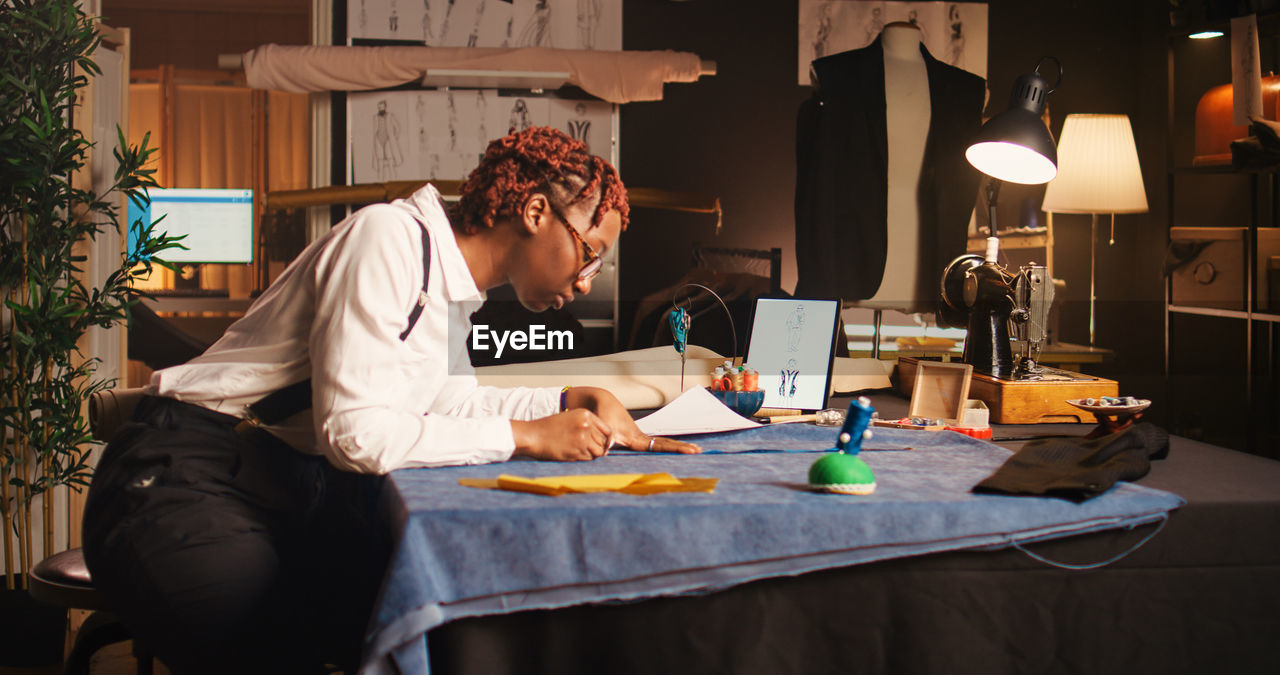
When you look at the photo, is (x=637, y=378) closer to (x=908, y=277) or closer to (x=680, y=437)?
(x=680, y=437)

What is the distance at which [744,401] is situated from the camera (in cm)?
206

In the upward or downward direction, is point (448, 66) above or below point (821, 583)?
above

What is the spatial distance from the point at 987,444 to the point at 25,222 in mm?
2916

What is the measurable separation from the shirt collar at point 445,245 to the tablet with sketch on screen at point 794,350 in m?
0.85

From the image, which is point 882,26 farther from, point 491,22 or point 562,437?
point 562,437

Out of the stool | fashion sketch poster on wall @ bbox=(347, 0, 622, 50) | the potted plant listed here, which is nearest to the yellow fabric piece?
the stool

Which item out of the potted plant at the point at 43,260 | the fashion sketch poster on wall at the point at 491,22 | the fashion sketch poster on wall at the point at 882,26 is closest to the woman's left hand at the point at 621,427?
the potted plant at the point at 43,260

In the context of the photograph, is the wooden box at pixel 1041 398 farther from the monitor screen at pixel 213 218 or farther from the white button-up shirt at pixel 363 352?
the monitor screen at pixel 213 218

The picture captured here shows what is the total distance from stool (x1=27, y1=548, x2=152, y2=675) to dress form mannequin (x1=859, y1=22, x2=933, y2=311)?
2.93 meters

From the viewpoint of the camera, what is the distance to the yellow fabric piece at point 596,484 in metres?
1.32

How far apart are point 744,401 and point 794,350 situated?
0.26 metres

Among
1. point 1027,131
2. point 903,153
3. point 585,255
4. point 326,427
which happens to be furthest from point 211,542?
point 903,153

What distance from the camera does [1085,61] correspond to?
5.62 metres

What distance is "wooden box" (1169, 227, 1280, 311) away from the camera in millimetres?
3803
